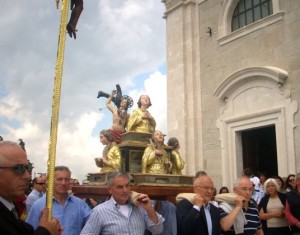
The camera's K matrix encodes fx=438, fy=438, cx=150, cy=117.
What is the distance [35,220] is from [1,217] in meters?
1.92

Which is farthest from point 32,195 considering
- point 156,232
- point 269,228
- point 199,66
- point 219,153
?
point 199,66

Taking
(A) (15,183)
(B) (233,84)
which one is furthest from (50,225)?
(B) (233,84)

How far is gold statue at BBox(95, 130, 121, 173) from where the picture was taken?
8016 millimetres

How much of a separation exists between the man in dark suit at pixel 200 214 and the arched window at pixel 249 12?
10.3 meters

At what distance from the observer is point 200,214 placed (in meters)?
4.21

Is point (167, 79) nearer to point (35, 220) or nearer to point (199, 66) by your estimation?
point (199, 66)

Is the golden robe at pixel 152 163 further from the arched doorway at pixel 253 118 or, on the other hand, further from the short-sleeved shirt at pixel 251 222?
the arched doorway at pixel 253 118

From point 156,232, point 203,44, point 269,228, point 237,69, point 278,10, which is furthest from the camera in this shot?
point 203,44

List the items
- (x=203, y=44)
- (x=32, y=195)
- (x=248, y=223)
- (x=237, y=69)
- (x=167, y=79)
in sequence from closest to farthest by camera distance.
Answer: (x=248, y=223)
(x=32, y=195)
(x=237, y=69)
(x=203, y=44)
(x=167, y=79)

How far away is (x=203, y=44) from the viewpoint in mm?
15375

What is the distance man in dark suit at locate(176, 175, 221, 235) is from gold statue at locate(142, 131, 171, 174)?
10.7 ft

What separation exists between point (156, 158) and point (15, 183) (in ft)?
17.8

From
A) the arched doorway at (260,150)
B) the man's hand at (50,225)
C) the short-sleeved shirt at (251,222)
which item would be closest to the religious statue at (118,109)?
the short-sleeved shirt at (251,222)

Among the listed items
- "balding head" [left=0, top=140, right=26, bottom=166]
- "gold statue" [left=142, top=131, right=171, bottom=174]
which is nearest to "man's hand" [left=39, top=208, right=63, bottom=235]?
"balding head" [left=0, top=140, right=26, bottom=166]
